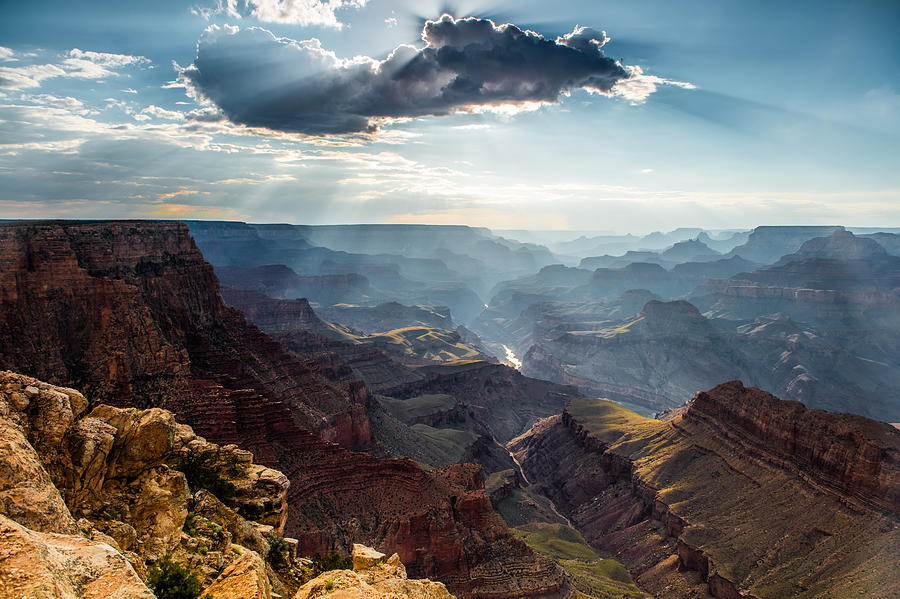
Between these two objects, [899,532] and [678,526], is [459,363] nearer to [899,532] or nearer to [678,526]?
[678,526]

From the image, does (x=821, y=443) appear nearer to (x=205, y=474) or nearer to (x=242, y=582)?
(x=205, y=474)

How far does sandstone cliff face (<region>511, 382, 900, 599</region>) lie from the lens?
55.2 metres

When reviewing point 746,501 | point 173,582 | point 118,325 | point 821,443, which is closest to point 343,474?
point 118,325

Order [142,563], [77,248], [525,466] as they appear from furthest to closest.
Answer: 1. [525,466]
2. [77,248]
3. [142,563]

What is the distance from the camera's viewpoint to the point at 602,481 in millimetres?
97000

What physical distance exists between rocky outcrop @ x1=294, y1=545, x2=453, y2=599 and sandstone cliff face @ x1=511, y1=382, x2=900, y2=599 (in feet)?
158

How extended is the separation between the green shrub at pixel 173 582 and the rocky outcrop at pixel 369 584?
3.28 metres

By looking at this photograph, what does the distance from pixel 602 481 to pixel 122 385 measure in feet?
262

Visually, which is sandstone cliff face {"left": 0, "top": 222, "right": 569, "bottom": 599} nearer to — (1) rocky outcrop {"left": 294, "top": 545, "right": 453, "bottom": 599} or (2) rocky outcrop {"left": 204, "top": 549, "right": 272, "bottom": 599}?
(1) rocky outcrop {"left": 294, "top": 545, "right": 453, "bottom": 599}

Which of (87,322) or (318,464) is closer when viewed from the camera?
(87,322)

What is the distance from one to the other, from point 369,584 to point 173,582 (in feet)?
21.7

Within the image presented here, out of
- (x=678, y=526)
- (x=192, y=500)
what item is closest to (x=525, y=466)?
(x=678, y=526)

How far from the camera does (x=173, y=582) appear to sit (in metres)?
15.2

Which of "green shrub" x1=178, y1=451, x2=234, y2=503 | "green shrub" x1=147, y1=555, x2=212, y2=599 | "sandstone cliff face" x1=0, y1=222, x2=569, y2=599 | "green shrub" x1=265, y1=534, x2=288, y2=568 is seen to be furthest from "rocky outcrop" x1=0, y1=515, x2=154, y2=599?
"sandstone cliff face" x1=0, y1=222, x2=569, y2=599
